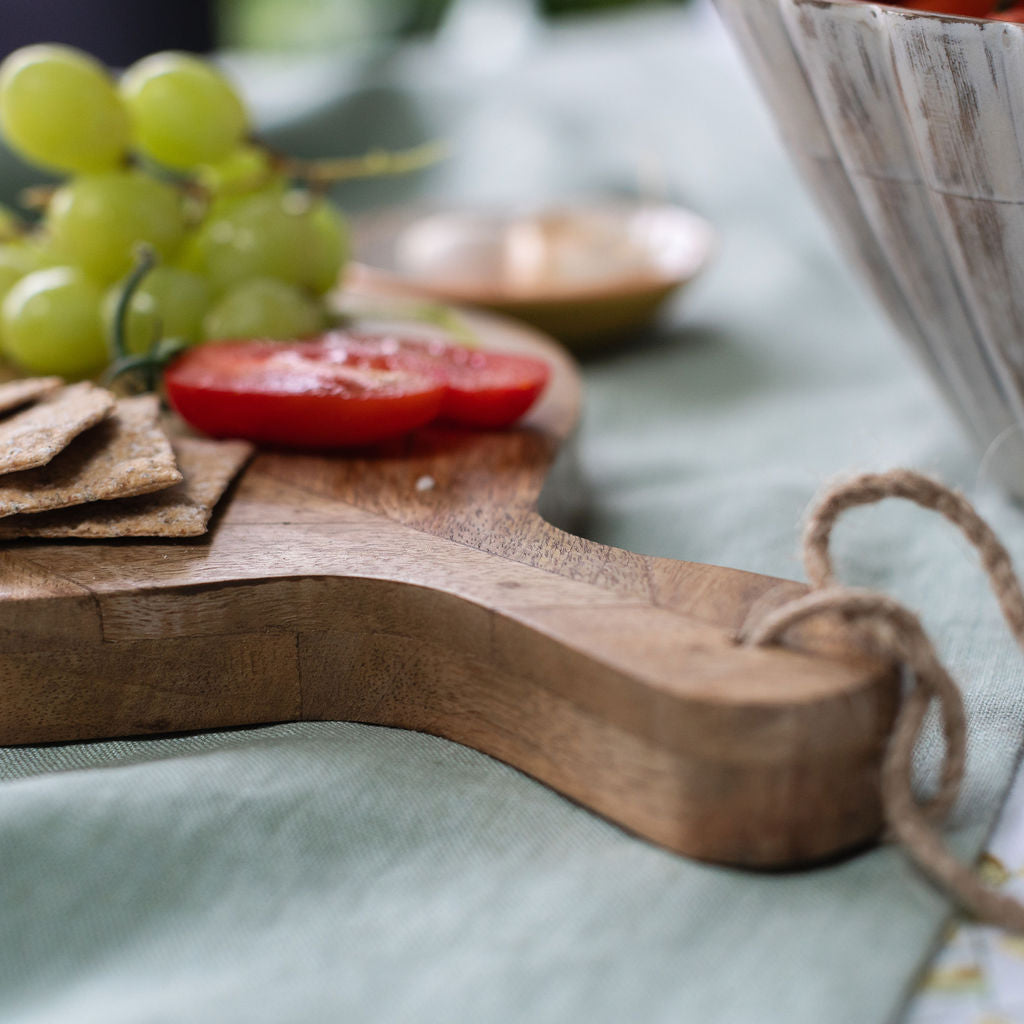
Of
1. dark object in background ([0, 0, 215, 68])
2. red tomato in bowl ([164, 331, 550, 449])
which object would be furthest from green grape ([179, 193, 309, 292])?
dark object in background ([0, 0, 215, 68])

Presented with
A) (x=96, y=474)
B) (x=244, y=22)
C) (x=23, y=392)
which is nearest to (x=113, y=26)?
(x=244, y=22)

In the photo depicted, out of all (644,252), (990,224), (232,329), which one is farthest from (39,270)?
(990,224)

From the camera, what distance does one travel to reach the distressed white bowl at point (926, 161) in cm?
57

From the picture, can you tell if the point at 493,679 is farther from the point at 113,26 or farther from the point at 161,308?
the point at 113,26

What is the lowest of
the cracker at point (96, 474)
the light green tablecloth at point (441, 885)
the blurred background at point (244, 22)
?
the light green tablecloth at point (441, 885)

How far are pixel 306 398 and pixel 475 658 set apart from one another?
0.87 ft

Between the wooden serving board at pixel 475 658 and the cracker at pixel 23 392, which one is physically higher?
the cracker at pixel 23 392

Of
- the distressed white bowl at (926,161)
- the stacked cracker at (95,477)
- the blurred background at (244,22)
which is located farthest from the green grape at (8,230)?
the blurred background at (244,22)

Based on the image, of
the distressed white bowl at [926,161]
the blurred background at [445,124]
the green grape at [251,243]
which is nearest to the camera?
the distressed white bowl at [926,161]

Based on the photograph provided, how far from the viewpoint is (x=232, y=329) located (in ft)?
2.96

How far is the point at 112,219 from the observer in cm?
91

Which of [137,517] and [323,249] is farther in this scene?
[323,249]

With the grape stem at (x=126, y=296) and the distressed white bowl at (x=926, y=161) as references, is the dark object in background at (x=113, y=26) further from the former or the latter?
the distressed white bowl at (x=926, y=161)

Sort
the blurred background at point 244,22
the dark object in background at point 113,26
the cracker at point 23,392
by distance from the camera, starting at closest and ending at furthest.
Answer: the cracker at point 23,392 < the dark object in background at point 113,26 < the blurred background at point 244,22
